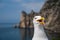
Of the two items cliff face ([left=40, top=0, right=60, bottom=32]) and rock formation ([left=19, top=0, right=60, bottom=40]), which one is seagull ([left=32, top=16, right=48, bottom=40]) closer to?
rock formation ([left=19, top=0, right=60, bottom=40])

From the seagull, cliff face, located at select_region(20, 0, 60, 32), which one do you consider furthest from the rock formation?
the seagull

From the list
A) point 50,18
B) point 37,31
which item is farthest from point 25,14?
point 37,31

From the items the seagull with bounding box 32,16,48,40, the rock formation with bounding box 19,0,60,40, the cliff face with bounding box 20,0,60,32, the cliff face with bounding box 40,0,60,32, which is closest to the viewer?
the seagull with bounding box 32,16,48,40

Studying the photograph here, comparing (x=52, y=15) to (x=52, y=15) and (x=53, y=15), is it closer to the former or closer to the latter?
(x=52, y=15)

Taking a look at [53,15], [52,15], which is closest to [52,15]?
[52,15]

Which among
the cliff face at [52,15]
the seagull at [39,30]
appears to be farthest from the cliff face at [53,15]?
the seagull at [39,30]

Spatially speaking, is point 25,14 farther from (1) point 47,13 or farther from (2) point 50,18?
(2) point 50,18

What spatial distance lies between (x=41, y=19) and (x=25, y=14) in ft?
295

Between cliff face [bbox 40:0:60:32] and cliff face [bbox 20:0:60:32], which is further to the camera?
cliff face [bbox 40:0:60:32]

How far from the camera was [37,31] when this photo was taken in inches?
111

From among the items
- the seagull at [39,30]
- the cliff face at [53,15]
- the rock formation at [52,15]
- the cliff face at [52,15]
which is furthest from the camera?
the cliff face at [53,15]

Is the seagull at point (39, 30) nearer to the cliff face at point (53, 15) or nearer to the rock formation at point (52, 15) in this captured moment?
the rock formation at point (52, 15)

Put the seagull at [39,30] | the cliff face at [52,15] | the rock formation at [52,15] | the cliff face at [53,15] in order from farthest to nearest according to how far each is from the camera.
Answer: the cliff face at [53,15] → the cliff face at [52,15] → the rock formation at [52,15] → the seagull at [39,30]

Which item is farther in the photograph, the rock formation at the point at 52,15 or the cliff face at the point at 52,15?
the cliff face at the point at 52,15
